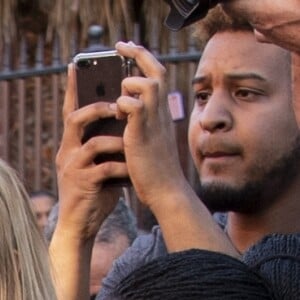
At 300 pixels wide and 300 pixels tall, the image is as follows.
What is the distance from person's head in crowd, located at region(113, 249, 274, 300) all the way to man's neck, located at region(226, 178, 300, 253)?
2.38 ft

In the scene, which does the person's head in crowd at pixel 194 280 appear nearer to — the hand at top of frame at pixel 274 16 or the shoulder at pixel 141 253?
the hand at top of frame at pixel 274 16

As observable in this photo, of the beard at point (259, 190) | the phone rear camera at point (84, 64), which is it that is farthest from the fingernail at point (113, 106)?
the beard at point (259, 190)

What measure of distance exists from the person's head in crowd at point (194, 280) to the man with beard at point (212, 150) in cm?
43

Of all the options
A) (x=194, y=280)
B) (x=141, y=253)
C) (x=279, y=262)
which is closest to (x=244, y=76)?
(x=141, y=253)

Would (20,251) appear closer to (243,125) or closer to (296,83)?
(243,125)

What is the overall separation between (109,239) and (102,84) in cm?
175

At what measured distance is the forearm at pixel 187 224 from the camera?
8.32ft

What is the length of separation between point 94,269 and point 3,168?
5.34 feet

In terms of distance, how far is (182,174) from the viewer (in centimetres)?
263

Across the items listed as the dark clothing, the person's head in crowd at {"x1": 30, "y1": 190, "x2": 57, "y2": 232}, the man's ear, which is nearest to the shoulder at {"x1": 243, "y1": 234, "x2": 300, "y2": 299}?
the dark clothing

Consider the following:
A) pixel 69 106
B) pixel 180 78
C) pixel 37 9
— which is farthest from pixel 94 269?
pixel 37 9

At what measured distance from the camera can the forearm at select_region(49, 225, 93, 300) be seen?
280 centimetres

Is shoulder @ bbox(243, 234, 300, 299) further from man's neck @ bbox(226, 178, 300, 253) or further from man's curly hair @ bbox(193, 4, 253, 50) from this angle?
man's curly hair @ bbox(193, 4, 253, 50)

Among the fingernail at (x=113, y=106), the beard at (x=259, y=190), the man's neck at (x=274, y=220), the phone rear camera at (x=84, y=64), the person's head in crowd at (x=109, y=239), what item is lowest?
the person's head in crowd at (x=109, y=239)
